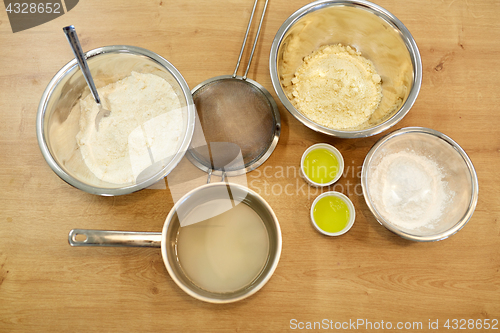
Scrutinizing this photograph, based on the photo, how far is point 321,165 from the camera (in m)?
1.03

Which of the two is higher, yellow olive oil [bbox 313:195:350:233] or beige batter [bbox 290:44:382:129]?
beige batter [bbox 290:44:382:129]

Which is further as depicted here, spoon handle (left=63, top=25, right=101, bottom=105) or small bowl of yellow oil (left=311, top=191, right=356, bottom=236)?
small bowl of yellow oil (left=311, top=191, right=356, bottom=236)

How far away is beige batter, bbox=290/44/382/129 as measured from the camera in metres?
1.01

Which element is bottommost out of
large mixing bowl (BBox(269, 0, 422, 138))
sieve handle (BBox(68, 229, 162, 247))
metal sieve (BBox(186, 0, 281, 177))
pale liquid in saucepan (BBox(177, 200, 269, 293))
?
pale liquid in saucepan (BBox(177, 200, 269, 293))

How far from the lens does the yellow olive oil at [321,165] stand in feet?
3.33

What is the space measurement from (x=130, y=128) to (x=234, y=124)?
1.14 feet

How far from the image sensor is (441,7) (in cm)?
117

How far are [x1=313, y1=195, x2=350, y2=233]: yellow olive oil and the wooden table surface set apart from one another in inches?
1.6

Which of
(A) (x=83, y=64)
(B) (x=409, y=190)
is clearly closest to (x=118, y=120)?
(A) (x=83, y=64)

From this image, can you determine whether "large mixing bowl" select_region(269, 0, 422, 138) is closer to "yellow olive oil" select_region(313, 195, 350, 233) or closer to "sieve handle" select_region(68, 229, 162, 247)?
"yellow olive oil" select_region(313, 195, 350, 233)

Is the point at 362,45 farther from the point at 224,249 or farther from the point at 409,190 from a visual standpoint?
the point at 224,249

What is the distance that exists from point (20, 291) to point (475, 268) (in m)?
1.50

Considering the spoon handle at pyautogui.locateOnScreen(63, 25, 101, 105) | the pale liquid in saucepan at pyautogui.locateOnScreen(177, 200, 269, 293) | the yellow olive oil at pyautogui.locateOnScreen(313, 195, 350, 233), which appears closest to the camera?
the spoon handle at pyautogui.locateOnScreen(63, 25, 101, 105)

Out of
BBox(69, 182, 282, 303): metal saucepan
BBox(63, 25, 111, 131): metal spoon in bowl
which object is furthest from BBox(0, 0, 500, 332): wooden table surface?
BBox(63, 25, 111, 131): metal spoon in bowl
